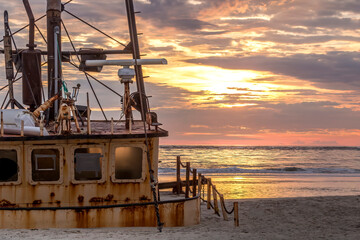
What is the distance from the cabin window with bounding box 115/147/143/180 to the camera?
14055 millimetres

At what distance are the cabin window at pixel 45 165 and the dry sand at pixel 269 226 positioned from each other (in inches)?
65.9

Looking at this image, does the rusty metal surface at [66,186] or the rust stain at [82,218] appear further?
the rusty metal surface at [66,186]

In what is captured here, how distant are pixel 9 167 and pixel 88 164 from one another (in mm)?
2495

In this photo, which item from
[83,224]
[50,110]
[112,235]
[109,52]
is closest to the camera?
[112,235]

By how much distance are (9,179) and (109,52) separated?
328 inches

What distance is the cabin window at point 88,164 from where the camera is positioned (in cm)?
1385

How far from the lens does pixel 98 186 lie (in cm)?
1390

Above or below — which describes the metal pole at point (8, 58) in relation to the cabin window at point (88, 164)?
above

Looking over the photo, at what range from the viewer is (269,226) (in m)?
17.7

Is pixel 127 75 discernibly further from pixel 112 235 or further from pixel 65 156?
pixel 112 235

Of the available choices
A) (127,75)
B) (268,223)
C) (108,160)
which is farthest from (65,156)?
(268,223)

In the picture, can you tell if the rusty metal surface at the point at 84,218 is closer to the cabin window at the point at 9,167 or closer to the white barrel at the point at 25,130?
the cabin window at the point at 9,167

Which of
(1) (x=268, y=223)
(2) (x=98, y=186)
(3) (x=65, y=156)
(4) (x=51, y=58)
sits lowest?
(1) (x=268, y=223)

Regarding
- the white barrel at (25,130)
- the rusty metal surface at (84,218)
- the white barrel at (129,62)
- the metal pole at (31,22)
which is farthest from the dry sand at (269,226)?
the metal pole at (31,22)
